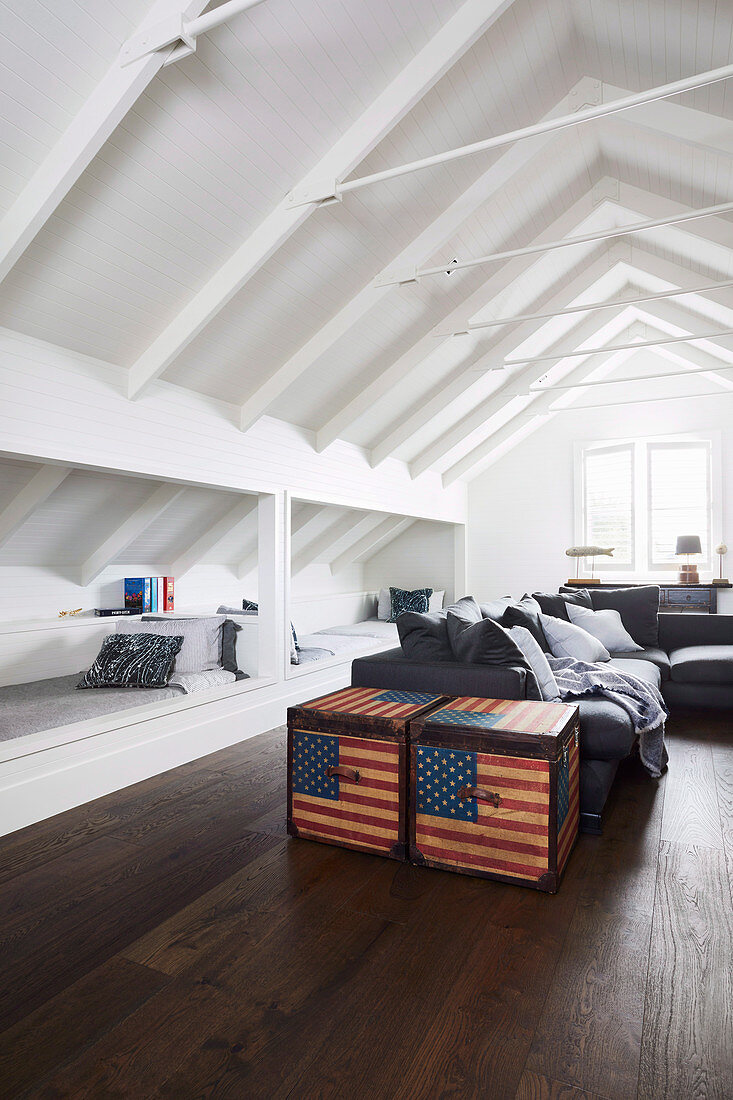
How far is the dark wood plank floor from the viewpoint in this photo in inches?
61.2

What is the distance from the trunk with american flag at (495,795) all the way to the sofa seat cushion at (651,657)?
256 cm

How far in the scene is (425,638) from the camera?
3441mm

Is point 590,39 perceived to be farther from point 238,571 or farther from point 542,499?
point 542,499

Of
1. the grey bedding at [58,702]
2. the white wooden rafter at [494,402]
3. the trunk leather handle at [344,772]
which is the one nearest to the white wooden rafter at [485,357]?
the white wooden rafter at [494,402]

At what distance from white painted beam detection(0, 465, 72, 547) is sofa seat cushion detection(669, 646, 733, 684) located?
443cm

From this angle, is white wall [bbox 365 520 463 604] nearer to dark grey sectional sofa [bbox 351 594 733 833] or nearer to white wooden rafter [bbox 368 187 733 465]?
white wooden rafter [bbox 368 187 733 465]

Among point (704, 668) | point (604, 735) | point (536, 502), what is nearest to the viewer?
point (604, 735)

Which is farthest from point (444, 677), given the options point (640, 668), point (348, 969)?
point (640, 668)

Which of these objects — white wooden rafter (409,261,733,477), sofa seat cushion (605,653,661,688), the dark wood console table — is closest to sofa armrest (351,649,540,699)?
sofa seat cushion (605,653,661,688)

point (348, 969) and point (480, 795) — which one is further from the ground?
point (480, 795)

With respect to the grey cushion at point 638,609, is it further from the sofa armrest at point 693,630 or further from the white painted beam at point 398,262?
the white painted beam at point 398,262

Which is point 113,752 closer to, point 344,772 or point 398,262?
point 344,772

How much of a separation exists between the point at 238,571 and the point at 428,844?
476cm

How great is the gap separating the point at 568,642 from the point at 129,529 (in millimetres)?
3340
